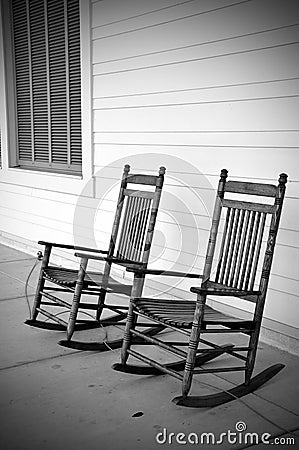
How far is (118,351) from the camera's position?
11.0 feet

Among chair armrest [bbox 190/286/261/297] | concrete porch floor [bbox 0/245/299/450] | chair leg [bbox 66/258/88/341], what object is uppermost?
chair armrest [bbox 190/286/261/297]

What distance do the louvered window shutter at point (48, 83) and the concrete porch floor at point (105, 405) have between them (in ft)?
8.17

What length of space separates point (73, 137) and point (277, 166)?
2488mm

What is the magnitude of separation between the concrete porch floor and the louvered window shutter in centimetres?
249

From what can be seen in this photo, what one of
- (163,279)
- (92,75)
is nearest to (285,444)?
(163,279)

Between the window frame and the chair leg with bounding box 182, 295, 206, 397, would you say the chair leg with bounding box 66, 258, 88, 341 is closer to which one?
the chair leg with bounding box 182, 295, 206, 397

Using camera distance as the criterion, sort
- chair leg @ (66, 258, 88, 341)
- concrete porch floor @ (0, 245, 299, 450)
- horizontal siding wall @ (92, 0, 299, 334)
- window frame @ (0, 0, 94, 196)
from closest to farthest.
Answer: concrete porch floor @ (0, 245, 299, 450) → horizontal siding wall @ (92, 0, 299, 334) → chair leg @ (66, 258, 88, 341) → window frame @ (0, 0, 94, 196)

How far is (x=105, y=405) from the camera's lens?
2664 mm

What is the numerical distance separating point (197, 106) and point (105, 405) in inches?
78.1

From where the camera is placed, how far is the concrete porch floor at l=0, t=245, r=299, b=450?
2383 mm

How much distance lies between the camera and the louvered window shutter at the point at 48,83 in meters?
5.20

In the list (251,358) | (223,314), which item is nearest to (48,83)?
(223,314)

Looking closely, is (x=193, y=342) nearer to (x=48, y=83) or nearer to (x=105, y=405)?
(x=105, y=405)

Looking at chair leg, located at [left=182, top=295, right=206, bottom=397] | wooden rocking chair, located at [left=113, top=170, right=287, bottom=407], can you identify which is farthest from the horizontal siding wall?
chair leg, located at [left=182, top=295, right=206, bottom=397]
